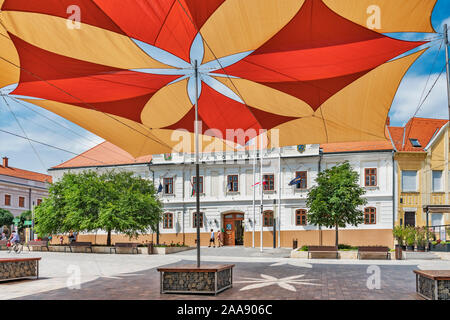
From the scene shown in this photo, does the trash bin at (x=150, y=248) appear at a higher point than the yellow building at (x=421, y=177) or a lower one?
lower

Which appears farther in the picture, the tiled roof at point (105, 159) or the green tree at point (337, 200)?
the tiled roof at point (105, 159)

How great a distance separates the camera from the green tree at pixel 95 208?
2923cm

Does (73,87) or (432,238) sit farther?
(432,238)

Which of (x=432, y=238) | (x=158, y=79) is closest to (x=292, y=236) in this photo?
(x=432, y=238)

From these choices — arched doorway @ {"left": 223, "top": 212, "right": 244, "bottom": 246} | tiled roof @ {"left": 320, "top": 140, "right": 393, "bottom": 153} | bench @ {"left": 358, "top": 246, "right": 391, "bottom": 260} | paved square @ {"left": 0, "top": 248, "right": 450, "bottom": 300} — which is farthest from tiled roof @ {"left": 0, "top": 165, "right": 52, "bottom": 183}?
paved square @ {"left": 0, "top": 248, "right": 450, "bottom": 300}

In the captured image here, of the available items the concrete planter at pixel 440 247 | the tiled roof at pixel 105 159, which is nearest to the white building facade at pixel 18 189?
the tiled roof at pixel 105 159

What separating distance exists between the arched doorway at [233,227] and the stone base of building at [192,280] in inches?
1080

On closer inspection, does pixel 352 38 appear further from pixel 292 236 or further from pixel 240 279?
pixel 292 236

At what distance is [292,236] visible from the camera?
36.1 m

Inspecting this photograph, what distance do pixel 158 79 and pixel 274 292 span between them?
732cm

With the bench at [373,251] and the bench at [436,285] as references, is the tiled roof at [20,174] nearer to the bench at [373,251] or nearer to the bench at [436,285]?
the bench at [373,251]

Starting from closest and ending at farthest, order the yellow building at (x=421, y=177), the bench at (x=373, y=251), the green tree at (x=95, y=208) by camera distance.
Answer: the bench at (x=373, y=251) < the green tree at (x=95, y=208) < the yellow building at (x=421, y=177)

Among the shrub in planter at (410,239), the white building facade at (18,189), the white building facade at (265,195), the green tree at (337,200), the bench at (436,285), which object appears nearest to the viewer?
the bench at (436,285)
